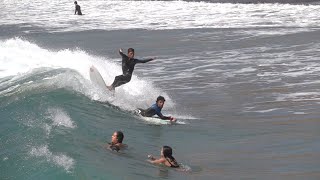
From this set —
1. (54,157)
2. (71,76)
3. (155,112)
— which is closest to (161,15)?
(71,76)

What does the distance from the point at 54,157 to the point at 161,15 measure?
41.8 meters

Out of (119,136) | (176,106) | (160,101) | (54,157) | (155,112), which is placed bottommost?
(176,106)

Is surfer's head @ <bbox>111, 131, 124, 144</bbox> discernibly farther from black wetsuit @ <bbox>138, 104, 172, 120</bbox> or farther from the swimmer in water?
black wetsuit @ <bbox>138, 104, 172, 120</bbox>

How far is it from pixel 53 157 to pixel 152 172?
1.83 metres

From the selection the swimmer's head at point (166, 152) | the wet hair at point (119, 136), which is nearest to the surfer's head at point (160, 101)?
the wet hair at point (119, 136)

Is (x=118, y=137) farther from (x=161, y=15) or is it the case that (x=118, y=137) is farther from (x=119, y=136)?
(x=161, y=15)

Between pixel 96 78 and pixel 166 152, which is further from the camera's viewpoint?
pixel 96 78

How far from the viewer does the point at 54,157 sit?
32.9 ft

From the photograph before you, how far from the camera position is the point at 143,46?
107ft

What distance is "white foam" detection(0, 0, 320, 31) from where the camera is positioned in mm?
42594

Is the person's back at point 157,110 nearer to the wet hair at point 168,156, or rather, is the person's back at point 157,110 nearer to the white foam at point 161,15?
the wet hair at point 168,156

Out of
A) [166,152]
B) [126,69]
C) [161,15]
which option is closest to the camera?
[166,152]

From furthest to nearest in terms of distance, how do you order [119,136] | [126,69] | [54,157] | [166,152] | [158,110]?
[126,69] → [158,110] → [119,136] → [166,152] → [54,157]

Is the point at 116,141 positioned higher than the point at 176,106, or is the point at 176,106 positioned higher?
the point at 116,141
